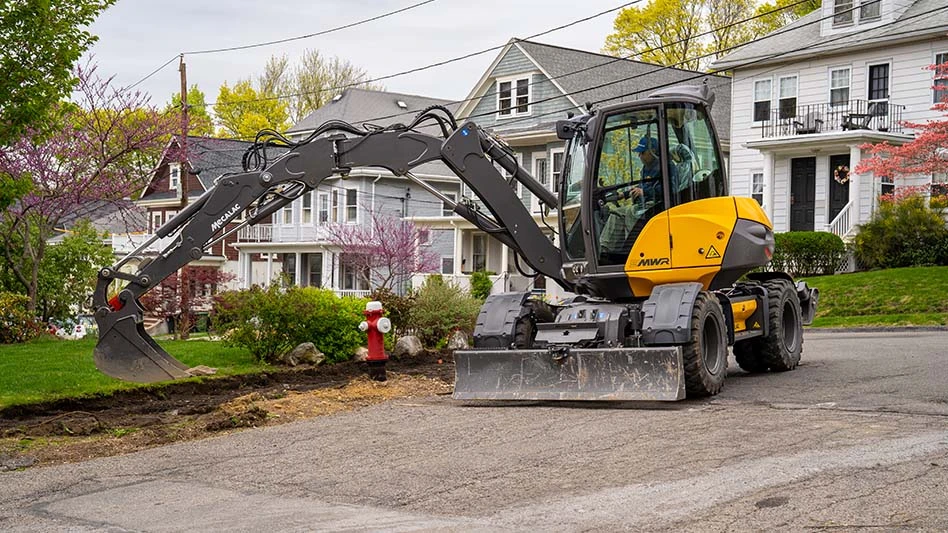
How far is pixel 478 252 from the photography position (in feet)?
143

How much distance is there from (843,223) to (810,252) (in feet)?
6.94

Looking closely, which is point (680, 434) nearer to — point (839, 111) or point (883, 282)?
point (883, 282)

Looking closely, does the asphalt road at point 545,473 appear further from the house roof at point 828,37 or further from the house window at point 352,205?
the house window at point 352,205

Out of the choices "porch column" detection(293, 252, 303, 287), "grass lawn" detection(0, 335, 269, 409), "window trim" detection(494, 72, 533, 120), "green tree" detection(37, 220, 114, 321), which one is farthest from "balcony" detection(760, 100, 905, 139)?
"porch column" detection(293, 252, 303, 287)

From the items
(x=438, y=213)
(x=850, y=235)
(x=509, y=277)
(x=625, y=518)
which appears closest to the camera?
(x=625, y=518)

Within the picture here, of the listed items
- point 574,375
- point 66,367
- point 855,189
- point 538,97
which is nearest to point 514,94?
point 538,97

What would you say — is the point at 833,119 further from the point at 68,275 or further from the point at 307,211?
the point at 307,211

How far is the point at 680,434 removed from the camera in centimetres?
977

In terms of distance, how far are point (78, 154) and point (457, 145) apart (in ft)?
39.8

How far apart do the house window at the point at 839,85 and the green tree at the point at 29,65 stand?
84.8ft

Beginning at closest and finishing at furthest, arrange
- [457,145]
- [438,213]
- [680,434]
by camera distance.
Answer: [680,434]
[457,145]
[438,213]

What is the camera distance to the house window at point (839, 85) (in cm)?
3366

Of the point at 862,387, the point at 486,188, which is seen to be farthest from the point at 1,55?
the point at 862,387

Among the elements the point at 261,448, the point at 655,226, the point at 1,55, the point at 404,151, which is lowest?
the point at 261,448
